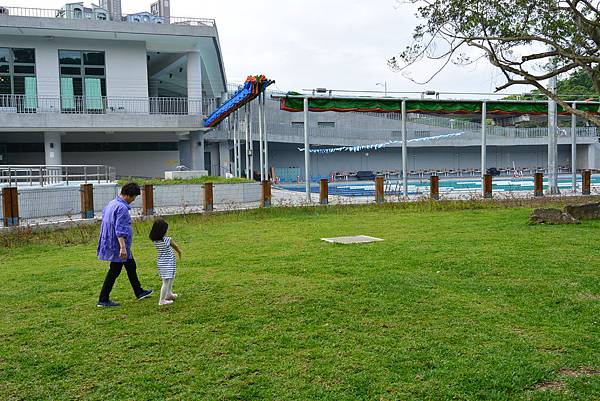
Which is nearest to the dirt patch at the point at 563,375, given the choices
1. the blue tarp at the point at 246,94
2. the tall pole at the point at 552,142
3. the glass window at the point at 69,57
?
the blue tarp at the point at 246,94

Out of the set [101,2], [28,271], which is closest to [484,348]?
[28,271]

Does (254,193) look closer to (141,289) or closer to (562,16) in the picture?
(562,16)

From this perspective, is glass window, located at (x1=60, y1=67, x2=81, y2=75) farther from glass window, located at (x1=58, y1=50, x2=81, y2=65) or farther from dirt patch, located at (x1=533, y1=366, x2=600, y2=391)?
dirt patch, located at (x1=533, y1=366, x2=600, y2=391)

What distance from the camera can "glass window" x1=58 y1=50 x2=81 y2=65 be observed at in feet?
109

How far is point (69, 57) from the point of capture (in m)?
33.4

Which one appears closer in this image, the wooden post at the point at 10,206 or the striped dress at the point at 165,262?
the striped dress at the point at 165,262

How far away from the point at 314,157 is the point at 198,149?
1588cm

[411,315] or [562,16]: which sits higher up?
[562,16]

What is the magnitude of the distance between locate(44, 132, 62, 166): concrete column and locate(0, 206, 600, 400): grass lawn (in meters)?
24.1

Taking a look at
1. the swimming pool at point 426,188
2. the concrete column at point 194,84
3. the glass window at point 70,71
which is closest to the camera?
the swimming pool at point 426,188

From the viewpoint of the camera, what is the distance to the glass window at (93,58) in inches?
1323

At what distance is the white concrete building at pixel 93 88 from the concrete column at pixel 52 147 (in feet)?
0.17

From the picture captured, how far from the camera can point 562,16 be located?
1413 cm

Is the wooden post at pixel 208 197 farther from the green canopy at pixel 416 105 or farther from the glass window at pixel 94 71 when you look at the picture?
the glass window at pixel 94 71
